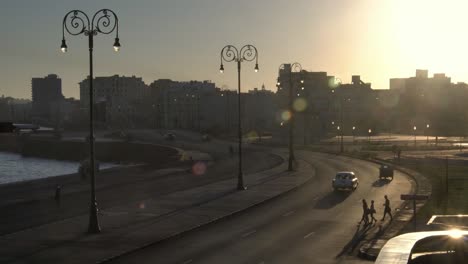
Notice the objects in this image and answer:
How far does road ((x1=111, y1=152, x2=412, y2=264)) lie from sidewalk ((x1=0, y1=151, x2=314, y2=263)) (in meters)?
0.84

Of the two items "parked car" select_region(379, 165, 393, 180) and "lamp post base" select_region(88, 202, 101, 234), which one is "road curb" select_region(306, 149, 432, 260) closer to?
"parked car" select_region(379, 165, 393, 180)

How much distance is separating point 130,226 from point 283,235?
735cm

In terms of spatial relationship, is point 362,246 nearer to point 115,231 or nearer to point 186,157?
point 115,231

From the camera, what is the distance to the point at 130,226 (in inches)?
1149

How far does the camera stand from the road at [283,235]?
2275 cm

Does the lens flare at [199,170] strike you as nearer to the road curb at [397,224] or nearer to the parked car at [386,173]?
the parked car at [386,173]

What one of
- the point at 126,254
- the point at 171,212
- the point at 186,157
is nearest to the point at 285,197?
the point at 171,212

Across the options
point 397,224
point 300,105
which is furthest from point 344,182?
point 300,105

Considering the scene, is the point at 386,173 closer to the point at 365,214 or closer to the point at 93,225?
the point at 365,214

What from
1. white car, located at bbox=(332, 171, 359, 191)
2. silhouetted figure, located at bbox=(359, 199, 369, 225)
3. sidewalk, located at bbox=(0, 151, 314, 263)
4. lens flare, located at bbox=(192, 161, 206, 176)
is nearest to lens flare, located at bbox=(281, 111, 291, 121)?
lens flare, located at bbox=(192, 161, 206, 176)

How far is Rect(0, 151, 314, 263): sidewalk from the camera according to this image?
2312cm

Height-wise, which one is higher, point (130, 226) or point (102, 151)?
point (130, 226)

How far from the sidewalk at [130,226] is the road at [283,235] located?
84 centimetres

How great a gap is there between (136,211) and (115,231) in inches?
250
